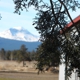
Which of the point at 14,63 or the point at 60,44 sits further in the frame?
the point at 14,63

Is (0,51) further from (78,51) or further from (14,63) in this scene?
(78,51)

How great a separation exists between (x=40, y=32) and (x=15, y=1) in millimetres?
1200

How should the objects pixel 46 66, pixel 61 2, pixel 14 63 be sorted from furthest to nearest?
pixel 14 63 → pixel 46 66 → pixel 61 2

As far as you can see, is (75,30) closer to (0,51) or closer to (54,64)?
(54,64)

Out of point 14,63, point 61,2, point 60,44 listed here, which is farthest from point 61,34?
point 14,63

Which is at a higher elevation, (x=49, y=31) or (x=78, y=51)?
(x=49, y=31)

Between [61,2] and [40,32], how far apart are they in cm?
107

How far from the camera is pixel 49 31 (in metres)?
9.35

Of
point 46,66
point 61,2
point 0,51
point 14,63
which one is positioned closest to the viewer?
point 61,2

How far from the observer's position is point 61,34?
945cm

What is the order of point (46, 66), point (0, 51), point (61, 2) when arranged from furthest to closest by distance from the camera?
point (0, 51)
point (46, 66)
point (61, 2)

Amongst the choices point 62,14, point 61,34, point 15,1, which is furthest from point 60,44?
point 15,1

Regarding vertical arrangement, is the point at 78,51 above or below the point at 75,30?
below

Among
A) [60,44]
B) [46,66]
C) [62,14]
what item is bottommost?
[46,66]
